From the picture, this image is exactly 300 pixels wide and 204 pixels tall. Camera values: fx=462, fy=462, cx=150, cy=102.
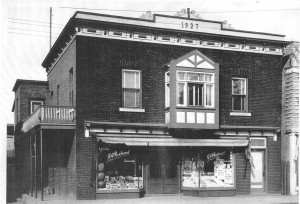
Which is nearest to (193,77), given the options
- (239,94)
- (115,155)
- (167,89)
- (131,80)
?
(167,89)

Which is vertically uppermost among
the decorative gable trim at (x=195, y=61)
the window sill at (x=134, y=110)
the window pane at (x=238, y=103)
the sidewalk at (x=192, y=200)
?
the decorative gable trim at (x=195, y=61)

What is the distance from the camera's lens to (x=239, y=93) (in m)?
22.0

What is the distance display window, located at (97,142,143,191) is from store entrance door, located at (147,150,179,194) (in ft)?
1.68

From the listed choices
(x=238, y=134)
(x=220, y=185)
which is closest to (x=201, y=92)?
(x=238, y=134)

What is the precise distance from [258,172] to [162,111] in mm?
5626

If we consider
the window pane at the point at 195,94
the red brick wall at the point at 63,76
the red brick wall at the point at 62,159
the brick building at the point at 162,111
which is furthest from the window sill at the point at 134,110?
the red brick wall at the point at 62,159

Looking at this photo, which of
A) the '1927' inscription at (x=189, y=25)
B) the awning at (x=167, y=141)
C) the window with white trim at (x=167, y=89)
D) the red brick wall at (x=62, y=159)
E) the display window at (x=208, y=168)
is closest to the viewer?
the awning at (x=167, y=141)

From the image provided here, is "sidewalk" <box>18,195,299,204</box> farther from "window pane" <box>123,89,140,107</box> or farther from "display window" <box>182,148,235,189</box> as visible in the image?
"window pane" <box>123,89,140,107</box>

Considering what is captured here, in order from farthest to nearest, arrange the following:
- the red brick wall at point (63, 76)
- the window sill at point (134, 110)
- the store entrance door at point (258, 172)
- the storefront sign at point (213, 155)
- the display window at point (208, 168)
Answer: the store entrance door at point (258, 172), the storefront sign at point (213, 155), the display window at point (208, 168), the red brick wall at point (63, 76), the window sill at point (134, 110)

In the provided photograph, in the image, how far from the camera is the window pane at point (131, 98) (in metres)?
20.2

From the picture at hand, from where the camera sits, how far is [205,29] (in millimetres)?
21375

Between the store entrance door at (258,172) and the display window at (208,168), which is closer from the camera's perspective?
the display window at (208,168)

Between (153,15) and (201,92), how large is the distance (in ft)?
13.2

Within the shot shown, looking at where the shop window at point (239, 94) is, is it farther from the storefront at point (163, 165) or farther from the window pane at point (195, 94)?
the window pane at point (195, 94)
